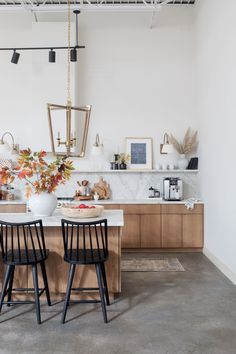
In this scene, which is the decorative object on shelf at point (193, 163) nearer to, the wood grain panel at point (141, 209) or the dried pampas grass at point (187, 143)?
the dried pampas grass at point (187, 143)

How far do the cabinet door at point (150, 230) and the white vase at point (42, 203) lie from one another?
2.75 metres

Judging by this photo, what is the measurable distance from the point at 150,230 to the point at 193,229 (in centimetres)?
76

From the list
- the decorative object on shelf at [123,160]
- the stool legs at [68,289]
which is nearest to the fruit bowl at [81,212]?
the stool legs at [68,289]

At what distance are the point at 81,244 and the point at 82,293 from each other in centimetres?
54

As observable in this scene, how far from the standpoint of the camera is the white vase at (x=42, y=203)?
421 centimetres

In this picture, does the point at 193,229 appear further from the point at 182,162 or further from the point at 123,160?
the point at 123,160

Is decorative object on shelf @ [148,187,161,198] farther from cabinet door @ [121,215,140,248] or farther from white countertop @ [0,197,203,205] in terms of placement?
cabinet door @ [121,215,140,248]

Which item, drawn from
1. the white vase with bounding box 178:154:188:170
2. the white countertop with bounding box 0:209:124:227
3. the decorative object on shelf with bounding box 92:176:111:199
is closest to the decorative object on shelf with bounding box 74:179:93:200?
the decorative object on shelf with bounding box 92:176:111:199

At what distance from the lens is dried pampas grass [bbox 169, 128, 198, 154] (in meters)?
7.20

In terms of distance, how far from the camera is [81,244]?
4113mm

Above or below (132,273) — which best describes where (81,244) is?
above

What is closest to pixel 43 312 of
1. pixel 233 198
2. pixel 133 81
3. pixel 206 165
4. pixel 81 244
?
pixel 81 244

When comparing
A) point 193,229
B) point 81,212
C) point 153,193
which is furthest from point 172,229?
point 81,212

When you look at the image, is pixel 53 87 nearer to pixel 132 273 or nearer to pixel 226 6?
pixel 226 6
